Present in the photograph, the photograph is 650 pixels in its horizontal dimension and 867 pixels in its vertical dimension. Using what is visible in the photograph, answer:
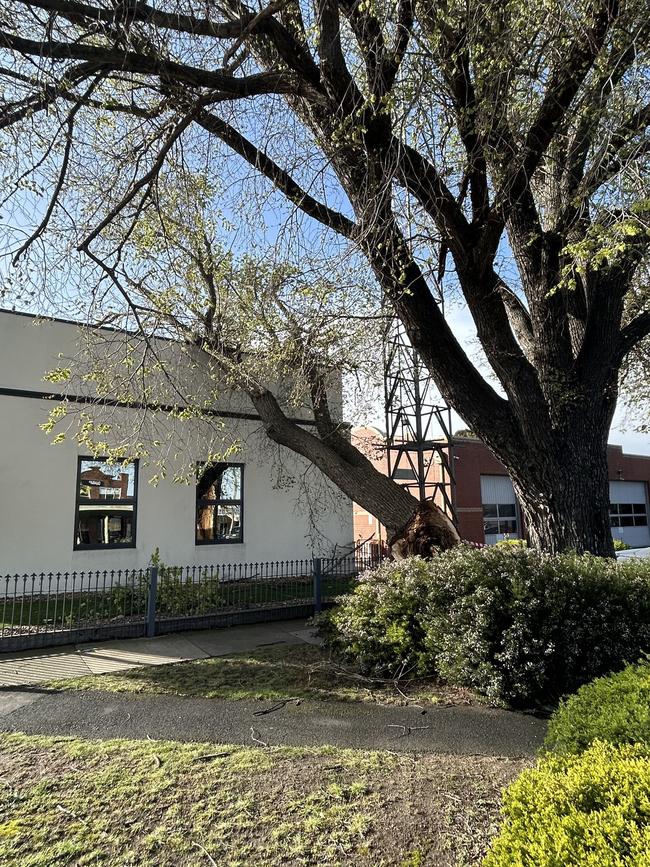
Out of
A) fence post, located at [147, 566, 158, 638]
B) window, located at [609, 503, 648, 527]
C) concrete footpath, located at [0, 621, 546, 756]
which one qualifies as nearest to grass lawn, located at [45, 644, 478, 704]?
concrete footpath, located at [0, 621, 546, 756]

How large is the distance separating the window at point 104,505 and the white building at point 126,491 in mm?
22

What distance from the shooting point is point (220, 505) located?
13.2 m

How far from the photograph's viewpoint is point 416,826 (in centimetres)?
294

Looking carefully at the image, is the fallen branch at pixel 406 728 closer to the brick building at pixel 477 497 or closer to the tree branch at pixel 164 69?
the tree branch at pixel 164 69

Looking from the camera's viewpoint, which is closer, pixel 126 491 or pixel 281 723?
pixel 281 723

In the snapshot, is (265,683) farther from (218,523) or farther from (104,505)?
(218,523)

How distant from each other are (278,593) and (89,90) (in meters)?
9.25

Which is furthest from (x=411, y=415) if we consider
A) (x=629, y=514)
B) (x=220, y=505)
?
(x=629, y=514)

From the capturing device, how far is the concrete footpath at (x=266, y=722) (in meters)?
4.36

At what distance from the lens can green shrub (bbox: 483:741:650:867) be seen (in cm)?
177

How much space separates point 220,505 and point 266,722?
8.75 meters

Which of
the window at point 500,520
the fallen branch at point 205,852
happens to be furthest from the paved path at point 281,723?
the window at point 500,520

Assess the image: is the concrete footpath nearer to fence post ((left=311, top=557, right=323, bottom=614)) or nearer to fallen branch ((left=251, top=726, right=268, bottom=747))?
fallen branch ((left=251, top=726, right=268, bottom=747))

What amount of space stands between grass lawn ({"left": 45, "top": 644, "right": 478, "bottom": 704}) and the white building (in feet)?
12.8
